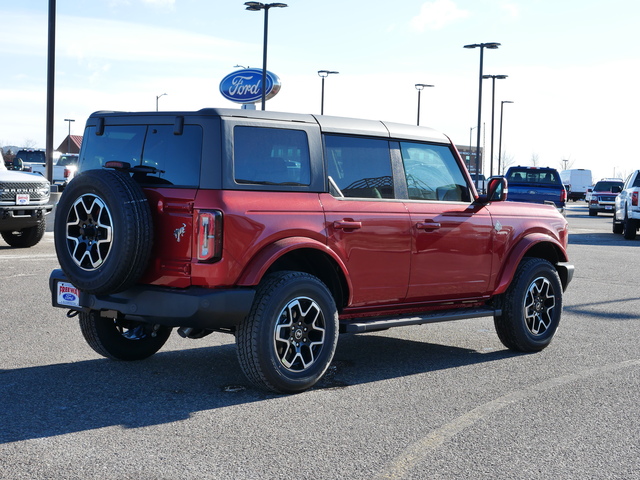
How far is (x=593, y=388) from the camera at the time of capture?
627cm

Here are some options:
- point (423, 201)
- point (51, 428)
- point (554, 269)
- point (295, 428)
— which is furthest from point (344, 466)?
point (554, 269)

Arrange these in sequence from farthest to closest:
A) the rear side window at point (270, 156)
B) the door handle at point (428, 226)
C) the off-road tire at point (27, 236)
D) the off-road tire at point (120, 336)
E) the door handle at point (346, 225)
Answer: the off-road tire at point (27, 236)
the door handle at point (428, 226)
the off-road tire at point (120, 336)
the door handle at point (346, 225)
the rear side window at point (270, 156)

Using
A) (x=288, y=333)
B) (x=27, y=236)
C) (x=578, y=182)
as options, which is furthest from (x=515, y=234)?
(x=578, y=182)

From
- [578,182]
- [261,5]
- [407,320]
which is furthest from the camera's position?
[578,182]

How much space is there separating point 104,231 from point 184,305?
0.73m

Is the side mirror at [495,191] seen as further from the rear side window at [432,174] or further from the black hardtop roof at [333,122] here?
the black hardtop roof at [333,122]

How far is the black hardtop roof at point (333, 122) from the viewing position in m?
5.80

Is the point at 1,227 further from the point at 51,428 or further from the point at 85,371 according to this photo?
the point at 51,428

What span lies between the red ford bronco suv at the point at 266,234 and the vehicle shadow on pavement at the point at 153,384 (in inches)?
11.9

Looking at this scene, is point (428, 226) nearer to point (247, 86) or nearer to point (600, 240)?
point (600, 240)

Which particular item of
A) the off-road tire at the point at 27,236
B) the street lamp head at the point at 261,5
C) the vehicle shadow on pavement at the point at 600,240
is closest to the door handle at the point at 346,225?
the off-road tire at the point at 27,236

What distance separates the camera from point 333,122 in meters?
6.52

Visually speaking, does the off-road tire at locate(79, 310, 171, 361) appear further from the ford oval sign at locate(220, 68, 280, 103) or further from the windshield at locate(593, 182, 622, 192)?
the windshield at locate(593, 182, 622, 192)

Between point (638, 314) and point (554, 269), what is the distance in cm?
278
